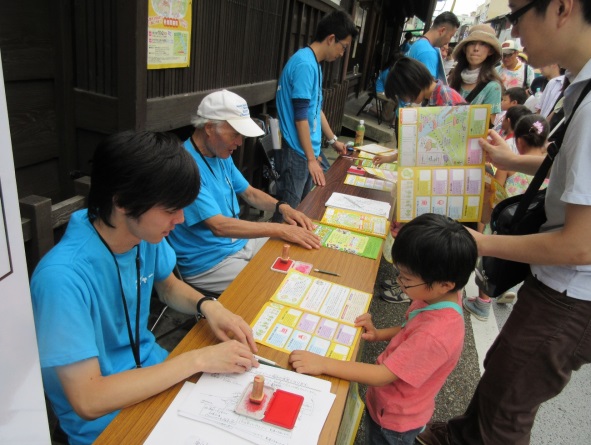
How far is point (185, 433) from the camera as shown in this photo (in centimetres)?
102

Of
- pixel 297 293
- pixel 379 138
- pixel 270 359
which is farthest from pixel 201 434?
pixel 379 138

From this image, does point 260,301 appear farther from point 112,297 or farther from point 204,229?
point 204,229

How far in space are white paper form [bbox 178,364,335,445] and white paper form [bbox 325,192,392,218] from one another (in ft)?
4.97

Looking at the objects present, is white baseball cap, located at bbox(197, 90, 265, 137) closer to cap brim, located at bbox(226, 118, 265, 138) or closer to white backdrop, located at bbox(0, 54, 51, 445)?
cap brim, located at bbox(226, 118, 265, 138)

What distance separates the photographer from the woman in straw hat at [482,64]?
400cm

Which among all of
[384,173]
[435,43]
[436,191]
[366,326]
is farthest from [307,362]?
[435,43]

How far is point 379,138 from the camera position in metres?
8.48

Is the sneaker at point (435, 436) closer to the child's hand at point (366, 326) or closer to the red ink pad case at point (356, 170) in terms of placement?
the child's hand at point (366, 326)

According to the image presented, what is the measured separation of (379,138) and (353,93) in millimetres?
2439

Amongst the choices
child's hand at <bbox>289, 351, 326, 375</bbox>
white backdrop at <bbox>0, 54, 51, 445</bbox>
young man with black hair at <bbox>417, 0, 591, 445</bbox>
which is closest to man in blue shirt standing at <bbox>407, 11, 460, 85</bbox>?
young man with black hair at <bbox>417, 0, 591, 445</bbox>

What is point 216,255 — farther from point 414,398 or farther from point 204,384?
point 414,398

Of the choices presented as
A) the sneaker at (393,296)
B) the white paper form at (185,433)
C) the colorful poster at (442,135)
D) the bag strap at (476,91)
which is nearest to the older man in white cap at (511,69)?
the bag strap at (476,91)

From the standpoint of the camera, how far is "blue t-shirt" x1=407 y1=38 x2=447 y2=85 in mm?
4480

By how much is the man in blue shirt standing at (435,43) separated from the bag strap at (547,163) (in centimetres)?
320
